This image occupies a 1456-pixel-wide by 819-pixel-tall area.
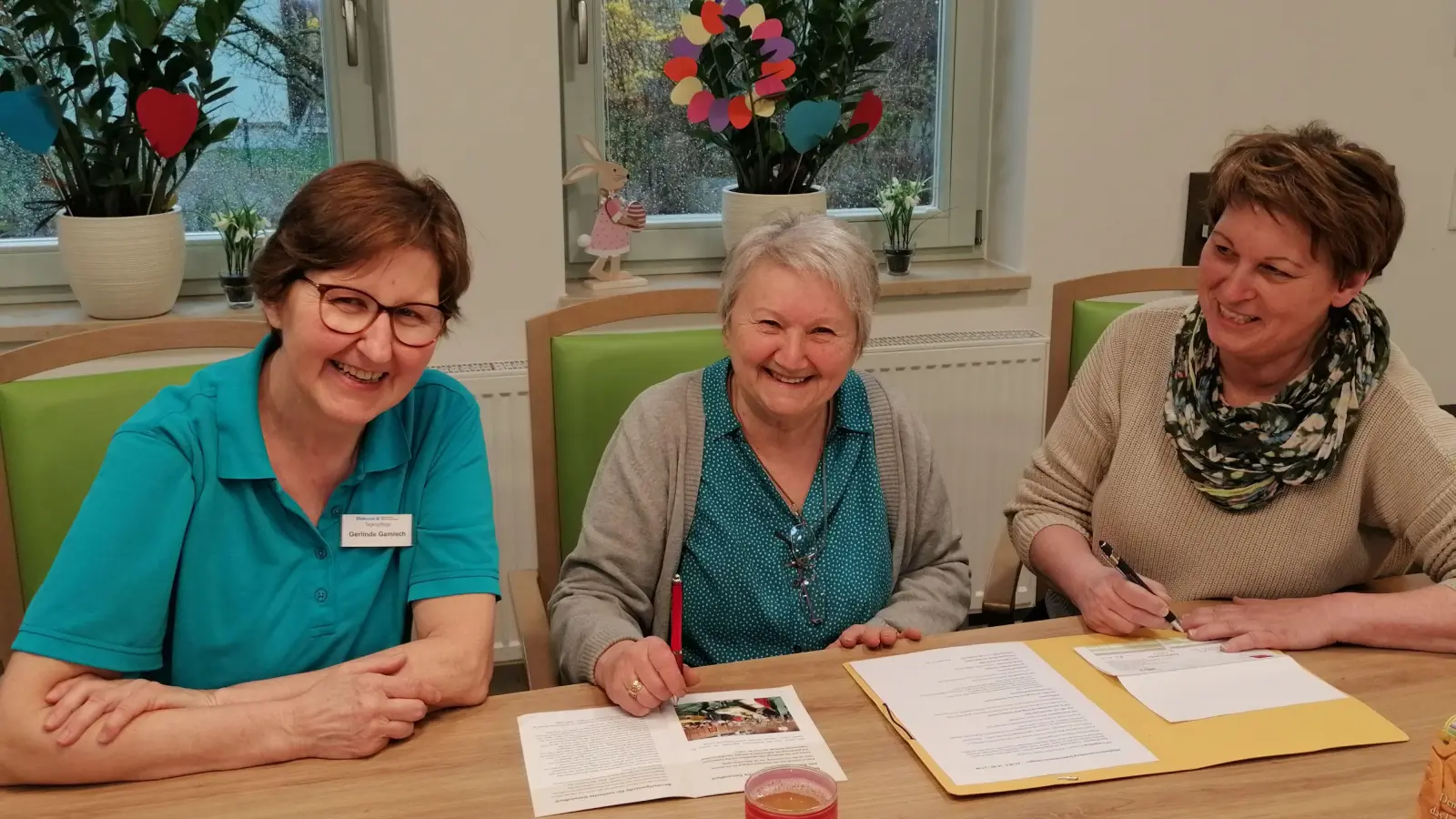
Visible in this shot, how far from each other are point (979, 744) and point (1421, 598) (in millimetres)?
659

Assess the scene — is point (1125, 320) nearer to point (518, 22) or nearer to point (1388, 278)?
point (518, 22)

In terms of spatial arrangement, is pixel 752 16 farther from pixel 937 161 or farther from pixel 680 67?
pixel 937 161

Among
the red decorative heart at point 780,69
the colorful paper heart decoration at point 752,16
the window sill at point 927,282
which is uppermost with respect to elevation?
the colorful paper heart decoration at point 752,16

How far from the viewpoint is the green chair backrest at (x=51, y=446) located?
1609 millimetres

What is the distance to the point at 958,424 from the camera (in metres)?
2.90

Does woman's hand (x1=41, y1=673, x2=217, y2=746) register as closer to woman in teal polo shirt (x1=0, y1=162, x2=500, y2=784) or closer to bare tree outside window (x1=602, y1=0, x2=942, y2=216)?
woman in teal polo shirt (x1=0, y1=162, x2=500, y2=784)

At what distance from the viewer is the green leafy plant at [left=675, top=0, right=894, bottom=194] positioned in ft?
8.78

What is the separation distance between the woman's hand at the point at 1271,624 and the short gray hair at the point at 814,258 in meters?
0.58

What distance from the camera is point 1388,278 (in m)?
3.16

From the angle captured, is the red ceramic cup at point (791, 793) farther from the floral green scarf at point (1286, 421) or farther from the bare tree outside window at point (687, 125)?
the bare tree outside window at point (687, 125)

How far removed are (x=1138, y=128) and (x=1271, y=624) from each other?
5.53ft

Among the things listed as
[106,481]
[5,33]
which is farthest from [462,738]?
[5,33]

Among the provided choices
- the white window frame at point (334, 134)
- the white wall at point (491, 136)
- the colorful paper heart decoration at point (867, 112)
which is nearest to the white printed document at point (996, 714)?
the white wall at point (491, 136)

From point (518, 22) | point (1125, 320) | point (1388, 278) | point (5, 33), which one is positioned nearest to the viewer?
point (1125, 320)
